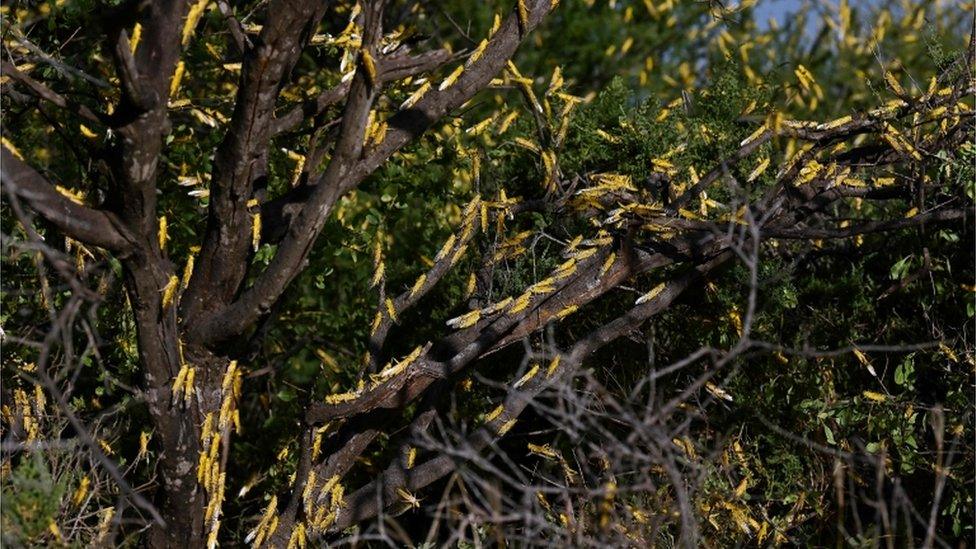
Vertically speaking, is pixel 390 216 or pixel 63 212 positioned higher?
pixel 63 212

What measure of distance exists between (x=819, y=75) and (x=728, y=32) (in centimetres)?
117

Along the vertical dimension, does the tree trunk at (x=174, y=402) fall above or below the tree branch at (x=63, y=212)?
below

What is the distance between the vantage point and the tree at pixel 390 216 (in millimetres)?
3902

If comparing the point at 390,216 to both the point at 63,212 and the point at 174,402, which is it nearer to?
the point at 174,402

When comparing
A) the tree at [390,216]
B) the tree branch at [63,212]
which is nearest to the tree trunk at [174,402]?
the tree at [390,216]

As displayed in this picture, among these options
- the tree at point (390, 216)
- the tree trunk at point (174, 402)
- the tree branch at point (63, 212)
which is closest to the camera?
the tree branch at point (63, 212)

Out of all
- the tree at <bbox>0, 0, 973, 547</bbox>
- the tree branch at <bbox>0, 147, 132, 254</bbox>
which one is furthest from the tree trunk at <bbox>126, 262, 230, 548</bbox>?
the tree branch at <bbox>0, 147, 132, 254</bbox>

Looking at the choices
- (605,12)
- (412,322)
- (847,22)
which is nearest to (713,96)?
(412,322)

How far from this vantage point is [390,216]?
570 centimetres

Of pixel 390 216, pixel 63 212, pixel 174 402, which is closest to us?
pixel 63 212

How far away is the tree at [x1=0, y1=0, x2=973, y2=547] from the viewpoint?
3902 mm

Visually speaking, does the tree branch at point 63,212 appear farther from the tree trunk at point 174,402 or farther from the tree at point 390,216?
the tree trunk at point 174,402

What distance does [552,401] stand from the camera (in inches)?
196

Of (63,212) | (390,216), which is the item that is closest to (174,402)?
(63,212)
